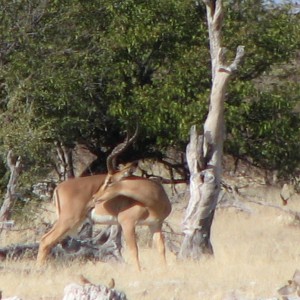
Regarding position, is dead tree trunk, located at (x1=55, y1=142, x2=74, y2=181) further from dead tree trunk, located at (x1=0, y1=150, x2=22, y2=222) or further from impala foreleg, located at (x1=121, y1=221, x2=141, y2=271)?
impala foreleg, located at (x1=121, y1=221, x2=141, y2=271)

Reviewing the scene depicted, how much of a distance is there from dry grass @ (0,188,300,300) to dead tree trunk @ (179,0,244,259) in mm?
396

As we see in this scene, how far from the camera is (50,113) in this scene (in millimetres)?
16328

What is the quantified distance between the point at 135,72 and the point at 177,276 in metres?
6.12

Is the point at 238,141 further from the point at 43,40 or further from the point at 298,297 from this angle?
the point at 298,297

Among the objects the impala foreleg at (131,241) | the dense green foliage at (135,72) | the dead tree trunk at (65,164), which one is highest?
the dense green foliage at (135,72)

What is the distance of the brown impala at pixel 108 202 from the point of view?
14.0m

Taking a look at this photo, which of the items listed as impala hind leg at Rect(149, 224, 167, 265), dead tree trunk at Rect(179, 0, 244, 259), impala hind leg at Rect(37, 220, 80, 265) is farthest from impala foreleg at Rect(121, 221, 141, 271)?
dead tree trunk at Rect(179, 0, 244, 259)

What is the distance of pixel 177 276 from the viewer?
11.6 meters

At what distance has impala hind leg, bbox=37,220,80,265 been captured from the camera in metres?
13.9

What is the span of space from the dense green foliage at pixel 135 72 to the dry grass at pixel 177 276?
80.4 inches

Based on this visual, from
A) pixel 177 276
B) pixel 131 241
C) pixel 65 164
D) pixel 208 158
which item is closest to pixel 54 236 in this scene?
pixel 131 241

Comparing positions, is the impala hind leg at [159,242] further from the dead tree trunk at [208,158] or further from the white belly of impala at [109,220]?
the dead tree trunk at [208,158]

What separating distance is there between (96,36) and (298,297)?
8.28 metres

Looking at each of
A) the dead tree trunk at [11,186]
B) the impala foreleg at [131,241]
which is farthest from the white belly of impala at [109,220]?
the dead tree trunk at [11,186]
